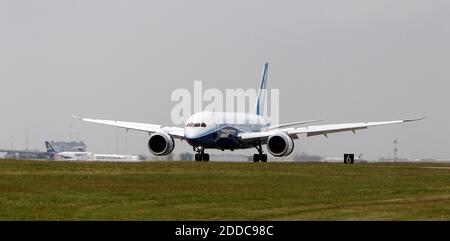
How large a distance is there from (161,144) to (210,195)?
151 feet

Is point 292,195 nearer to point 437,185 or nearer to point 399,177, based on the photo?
point 437,185

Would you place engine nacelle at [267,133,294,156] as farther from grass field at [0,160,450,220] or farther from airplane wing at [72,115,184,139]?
grass field at [0,160,450,220]

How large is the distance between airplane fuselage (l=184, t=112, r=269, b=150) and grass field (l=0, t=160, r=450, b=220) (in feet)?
94.1

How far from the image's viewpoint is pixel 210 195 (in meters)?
39.2

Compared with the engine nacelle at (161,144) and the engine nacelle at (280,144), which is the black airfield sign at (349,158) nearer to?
the engine nacelle at (280,144)

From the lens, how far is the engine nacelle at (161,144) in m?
84.2

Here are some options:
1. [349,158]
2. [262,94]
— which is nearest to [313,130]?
[349,158]

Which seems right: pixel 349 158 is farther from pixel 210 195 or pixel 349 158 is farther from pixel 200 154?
pixel 210 195

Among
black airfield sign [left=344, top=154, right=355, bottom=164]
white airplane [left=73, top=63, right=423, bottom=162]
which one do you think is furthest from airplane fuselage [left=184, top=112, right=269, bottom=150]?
black airfield sign [left=344, top=154, right=355, bottom=164]

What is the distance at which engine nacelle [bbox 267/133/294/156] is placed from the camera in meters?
82.6

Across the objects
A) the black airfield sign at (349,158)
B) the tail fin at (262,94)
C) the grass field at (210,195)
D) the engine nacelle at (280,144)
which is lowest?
the grass field at (210,195)

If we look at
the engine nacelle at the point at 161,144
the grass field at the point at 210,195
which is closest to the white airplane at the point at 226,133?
the engine nacelle at the point at 161,144
